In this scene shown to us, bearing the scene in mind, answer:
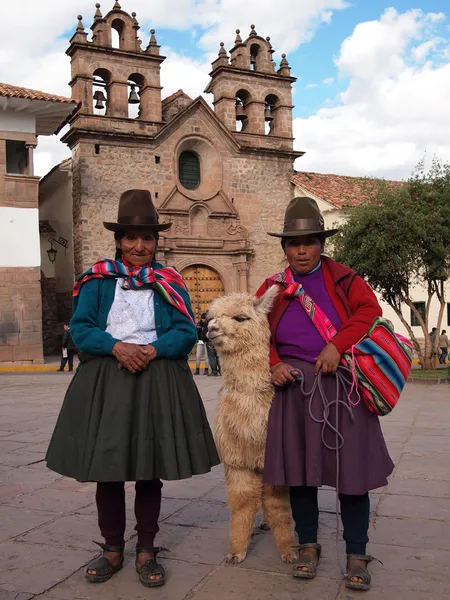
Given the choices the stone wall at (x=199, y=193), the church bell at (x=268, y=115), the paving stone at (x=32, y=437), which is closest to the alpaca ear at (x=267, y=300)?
the paving stone at (x=32, y=437)

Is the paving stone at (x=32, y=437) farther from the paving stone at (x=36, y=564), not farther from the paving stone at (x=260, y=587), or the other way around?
the paving stone at (x=260, y=587)

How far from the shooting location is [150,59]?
25.8 m

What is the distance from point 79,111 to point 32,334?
332 inches

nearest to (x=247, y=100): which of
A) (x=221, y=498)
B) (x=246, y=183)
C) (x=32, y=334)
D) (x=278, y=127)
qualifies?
(x=278, y=127)

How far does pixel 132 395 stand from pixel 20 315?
18.4m

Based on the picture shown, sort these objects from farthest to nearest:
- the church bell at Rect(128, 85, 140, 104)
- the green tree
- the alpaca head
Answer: the church bell at Rect(128, 85, 140, 104) < the green tree < the alpaca head

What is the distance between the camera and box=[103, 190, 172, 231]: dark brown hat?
12.3ft

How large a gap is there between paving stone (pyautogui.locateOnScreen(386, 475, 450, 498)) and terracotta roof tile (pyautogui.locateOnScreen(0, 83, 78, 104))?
59.4ft

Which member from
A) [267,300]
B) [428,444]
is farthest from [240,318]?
[428,444]

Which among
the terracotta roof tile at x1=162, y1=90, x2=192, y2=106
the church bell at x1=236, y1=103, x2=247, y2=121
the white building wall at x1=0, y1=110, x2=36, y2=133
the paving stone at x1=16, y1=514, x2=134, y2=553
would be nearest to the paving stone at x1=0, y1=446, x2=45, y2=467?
the paving stone at x1=16, y1=514, x2=134, y2=553

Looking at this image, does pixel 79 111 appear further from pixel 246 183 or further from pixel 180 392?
pixel 180 392

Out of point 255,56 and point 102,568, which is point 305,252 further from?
point 255,56

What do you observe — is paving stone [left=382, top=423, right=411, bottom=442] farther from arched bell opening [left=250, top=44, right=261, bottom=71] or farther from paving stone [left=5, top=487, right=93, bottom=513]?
arched bell opening [left=250, top=44, right=261, bottom=71]

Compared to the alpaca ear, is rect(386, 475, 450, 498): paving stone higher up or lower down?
lower down
